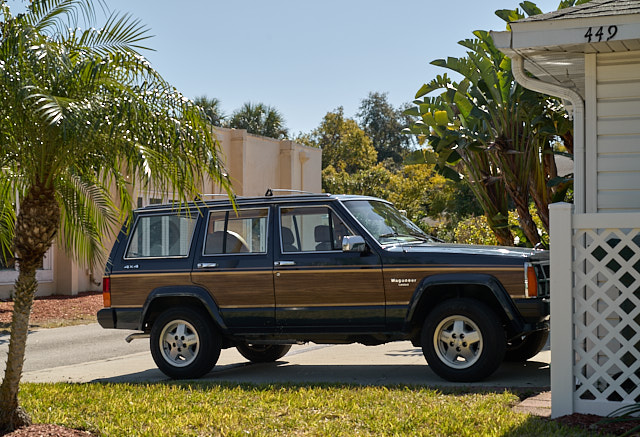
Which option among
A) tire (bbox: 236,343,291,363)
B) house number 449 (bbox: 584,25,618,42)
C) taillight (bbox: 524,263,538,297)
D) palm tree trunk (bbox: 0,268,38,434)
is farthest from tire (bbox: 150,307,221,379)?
house number 449 (bbox: 584,25,618,42)

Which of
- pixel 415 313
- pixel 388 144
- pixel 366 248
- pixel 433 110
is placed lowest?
pixel 415 313

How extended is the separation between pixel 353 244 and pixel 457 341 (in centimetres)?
151

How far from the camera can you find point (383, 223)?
1007cm

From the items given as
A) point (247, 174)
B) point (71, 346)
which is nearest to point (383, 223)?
point (71, 346)

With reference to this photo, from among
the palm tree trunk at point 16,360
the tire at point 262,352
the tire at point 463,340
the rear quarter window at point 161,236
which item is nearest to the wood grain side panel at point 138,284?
the rear quarter window at point 161,236

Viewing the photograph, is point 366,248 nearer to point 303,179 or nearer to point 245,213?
point 245,213

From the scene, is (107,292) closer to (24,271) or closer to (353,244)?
(353,244)

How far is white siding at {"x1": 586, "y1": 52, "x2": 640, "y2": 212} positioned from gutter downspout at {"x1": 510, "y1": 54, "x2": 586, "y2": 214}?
0.49 feet

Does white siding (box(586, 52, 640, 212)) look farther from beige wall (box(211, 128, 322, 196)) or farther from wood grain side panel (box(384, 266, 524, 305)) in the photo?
beige wall (box(211, 128, 322, 196))

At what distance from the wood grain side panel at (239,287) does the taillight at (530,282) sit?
285cm

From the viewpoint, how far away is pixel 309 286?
382 inches

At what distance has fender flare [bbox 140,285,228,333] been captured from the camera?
9992mm

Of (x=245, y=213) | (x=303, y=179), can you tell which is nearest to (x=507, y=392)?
(x=245, y=213)

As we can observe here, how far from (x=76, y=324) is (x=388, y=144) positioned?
50628mm
